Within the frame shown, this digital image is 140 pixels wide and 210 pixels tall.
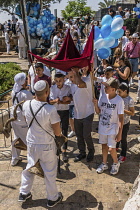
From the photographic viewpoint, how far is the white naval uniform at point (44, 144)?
3.62 metres

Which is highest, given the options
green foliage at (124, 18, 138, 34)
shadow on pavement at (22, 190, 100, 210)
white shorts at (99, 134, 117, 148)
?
green foliage at (124, 18, 138, 34)

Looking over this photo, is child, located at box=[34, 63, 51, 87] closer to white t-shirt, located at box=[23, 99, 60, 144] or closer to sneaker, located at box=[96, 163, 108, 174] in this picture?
white t-shirt, located at box=[23, 99, 60, 144]

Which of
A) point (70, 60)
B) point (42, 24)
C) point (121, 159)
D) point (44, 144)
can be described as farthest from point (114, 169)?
point (42, 24)

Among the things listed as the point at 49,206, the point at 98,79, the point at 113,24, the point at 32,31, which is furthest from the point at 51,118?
the point at 32,31

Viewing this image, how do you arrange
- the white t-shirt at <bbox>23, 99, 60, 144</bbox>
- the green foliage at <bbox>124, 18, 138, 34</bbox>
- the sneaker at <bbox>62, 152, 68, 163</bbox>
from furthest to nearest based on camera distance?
the green foliage at <bbox>124, 18, 138, 34</bbox>
the sneaker at <bbox>62, 152, 68, 163</bbox>
the white t-shirt at <bbox>23, 99, 60, 144</bbox>

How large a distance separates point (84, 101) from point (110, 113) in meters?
0.58

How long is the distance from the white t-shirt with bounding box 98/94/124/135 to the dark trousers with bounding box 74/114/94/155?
0.30 metres

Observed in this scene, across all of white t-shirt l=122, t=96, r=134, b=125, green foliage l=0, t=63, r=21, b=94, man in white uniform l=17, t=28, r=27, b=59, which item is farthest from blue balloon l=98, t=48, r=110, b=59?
man in white uniform l=17, t=28, r=27, b=59

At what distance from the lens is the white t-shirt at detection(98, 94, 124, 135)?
4516 mm

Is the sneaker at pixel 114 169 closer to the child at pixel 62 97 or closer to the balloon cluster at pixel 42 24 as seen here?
the child at pixel 62 97

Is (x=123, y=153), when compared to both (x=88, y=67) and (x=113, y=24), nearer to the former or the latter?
(x=88, y=67)

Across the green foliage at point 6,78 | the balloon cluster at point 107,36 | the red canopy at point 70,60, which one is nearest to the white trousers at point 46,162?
the red canopy at point 70,60

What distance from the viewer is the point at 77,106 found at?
5.00 metres

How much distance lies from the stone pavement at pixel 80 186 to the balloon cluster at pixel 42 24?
11.9 meters
